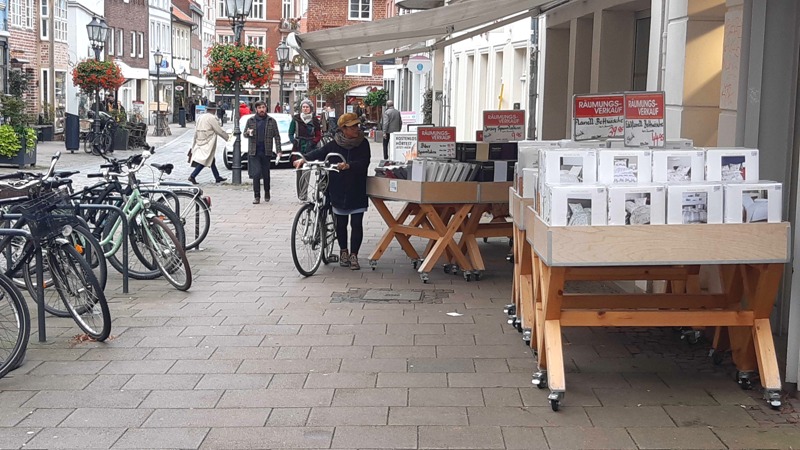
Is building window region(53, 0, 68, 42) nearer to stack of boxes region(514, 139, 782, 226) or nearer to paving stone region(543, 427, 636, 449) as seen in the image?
stack of boxes region(514, 139, 782, 226)

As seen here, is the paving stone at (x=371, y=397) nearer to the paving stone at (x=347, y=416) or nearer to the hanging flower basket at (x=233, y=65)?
the paving stone at (x=347, y=416)

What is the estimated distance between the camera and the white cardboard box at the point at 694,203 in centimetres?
565

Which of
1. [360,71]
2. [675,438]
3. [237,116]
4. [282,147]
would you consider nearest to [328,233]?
[675,438]

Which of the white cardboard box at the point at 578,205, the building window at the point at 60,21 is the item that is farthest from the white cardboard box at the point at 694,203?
the building window at the point at 60,21

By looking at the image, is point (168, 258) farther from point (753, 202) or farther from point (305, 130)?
point (305, 130)

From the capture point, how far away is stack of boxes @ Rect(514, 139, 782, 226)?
562cm

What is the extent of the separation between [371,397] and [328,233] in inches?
192

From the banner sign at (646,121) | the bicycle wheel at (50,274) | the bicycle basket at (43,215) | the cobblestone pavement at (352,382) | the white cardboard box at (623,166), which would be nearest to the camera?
the cobblestone pavement at (352,382)

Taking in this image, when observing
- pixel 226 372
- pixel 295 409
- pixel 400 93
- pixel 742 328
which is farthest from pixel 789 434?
pixel 400 93

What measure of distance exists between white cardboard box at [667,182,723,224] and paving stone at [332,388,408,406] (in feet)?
5.76

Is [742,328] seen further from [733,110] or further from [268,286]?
[268,286]

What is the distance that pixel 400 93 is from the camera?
1813 inches

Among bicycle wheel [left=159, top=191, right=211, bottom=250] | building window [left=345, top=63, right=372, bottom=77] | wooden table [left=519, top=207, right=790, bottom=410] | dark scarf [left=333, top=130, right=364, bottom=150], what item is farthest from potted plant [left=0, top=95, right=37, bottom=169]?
building window [left=345, top=63, right=372, bottom=77]

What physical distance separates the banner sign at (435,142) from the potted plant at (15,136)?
48.5ft
